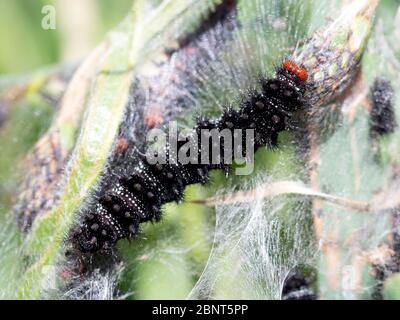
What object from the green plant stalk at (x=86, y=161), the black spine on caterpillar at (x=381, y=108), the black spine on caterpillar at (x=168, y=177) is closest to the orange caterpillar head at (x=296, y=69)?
the black spine on caterpillar at (x=168, y=177)

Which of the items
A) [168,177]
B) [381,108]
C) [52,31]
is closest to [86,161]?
[168,177]

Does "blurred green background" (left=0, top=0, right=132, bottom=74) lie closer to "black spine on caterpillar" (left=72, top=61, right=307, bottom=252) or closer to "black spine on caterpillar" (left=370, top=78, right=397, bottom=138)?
"black spine on caterpillar" (left=72, top=61, right=307, bottom=252)

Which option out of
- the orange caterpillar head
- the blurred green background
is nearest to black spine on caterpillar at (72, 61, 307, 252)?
the orange caterpillar head

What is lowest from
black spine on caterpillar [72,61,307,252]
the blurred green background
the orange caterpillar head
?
black spine on caterpillar [72,61,307,252]

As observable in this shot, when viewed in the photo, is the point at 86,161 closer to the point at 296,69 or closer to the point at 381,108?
the point at 296,69

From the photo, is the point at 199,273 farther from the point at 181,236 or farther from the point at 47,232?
the point at 47,232

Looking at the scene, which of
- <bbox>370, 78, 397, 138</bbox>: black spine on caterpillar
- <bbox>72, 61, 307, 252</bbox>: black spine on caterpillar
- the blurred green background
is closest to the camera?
<bbox>72, 61, 307, 252</bbox>: black spine on caterpillar

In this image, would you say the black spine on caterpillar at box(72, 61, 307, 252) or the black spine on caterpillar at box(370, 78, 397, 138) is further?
the black spine on caterpillar at box(370, 78, 397, 138)
